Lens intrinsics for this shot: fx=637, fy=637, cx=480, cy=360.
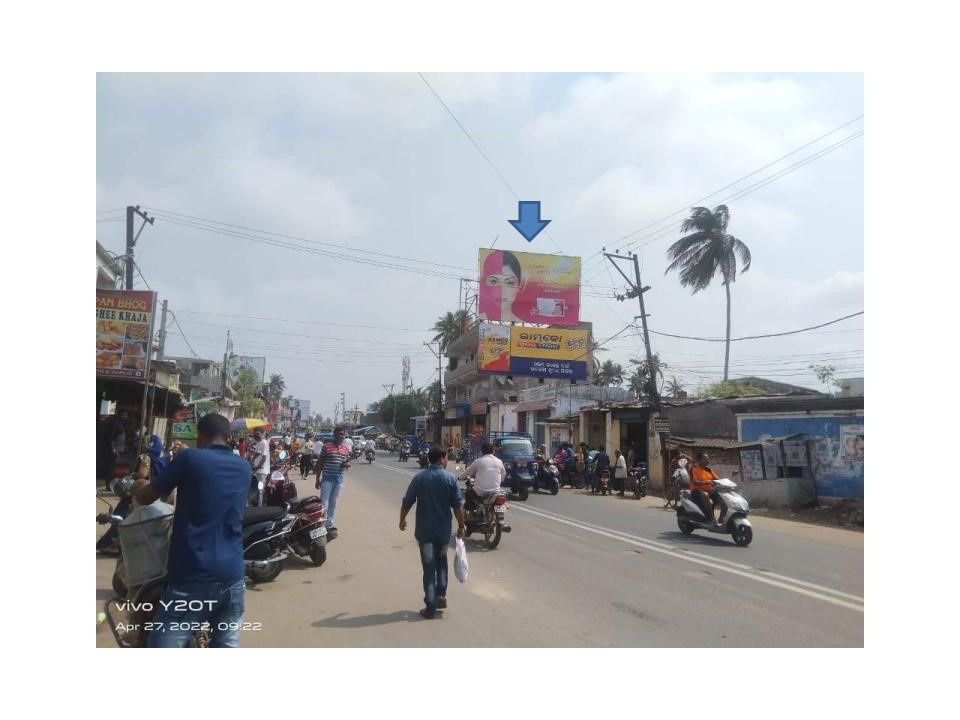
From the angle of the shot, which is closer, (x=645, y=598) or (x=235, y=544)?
(x=235, y=544)

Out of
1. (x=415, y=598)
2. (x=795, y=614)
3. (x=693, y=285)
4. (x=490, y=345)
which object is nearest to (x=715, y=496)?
(x=795, y=614)

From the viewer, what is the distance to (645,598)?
21.9ft

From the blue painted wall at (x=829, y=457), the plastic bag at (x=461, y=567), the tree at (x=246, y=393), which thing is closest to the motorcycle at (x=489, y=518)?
the plastic bag at (x=461, y=567)

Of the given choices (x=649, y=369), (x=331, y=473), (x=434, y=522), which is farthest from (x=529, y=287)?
(x=434, y=522)

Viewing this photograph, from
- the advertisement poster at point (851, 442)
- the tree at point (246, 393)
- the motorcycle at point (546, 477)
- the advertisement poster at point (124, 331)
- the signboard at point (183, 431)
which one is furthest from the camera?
the tree at point (246, 393)

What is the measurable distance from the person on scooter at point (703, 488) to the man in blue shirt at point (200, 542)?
929 centimetres

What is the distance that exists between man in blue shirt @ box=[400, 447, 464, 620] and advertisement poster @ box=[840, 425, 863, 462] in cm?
1454

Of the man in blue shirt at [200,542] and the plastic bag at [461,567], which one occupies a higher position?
the man in blue shirt at [200,542]

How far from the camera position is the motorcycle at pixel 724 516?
1069 centimetres

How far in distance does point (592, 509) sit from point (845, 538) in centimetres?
581

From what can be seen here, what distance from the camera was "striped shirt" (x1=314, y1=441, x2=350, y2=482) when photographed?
9867mm

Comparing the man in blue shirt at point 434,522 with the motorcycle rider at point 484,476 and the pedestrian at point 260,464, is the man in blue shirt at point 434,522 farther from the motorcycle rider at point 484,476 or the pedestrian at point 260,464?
the pedestrian at point 260,464

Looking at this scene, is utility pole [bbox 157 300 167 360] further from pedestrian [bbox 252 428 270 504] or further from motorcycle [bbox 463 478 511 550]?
motorcycle [bbox 463 478 511 550]

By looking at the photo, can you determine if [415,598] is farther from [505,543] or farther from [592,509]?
[592,509]
